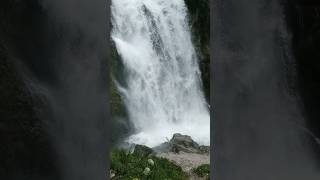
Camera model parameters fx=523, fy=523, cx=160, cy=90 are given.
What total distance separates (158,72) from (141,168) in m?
7.42

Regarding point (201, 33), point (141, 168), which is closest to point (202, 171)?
point (141, 168)

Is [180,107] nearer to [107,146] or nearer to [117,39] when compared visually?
[117,39]

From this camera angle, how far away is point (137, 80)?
16922mm

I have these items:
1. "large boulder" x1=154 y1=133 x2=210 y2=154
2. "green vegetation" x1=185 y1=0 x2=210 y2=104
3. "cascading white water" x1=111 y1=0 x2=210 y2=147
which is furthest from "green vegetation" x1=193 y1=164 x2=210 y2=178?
"green vegetation" x1=185 y1=0 x2=210 y2=104

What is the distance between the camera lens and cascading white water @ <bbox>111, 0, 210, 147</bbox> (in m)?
16.8

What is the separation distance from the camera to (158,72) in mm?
17547

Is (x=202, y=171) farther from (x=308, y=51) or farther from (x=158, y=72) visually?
(x=308, y=51)

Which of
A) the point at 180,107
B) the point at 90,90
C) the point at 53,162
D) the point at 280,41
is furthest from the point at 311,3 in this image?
the point at 180,107

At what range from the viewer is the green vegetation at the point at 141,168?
996 centimetres

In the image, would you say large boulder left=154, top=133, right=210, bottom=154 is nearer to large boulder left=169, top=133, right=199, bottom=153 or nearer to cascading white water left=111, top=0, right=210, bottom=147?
large boulder left=169, top=133, right=199, bottom=153

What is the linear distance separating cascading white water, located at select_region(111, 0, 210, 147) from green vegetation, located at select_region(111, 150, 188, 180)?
14.3 feet

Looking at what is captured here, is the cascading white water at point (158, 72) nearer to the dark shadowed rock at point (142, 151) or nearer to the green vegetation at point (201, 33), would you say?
the green vegetation at point (201, 33)

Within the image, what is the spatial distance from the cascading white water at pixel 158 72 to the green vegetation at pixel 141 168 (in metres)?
4.34

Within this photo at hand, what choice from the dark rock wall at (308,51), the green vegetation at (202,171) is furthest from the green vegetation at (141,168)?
the dark rock wall at (308,51)
